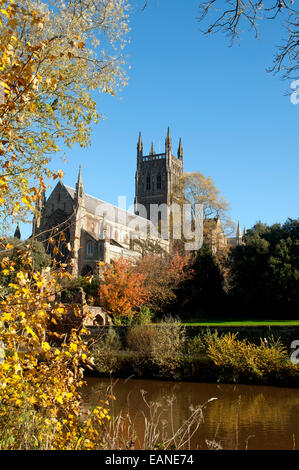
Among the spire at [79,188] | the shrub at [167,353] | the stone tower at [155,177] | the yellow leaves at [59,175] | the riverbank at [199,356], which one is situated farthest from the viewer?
the stone tower at [155,177]

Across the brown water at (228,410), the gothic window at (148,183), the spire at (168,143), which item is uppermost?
the spire at (168,143)

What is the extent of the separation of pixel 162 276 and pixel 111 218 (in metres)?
21.8

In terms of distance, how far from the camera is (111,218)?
5388cm

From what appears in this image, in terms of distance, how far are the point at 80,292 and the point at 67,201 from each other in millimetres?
24028

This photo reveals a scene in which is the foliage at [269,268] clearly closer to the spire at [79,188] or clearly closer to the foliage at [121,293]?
the foliage at [121,293]

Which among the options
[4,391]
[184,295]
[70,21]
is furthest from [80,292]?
[4,391]

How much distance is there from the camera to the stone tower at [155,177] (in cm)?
7388

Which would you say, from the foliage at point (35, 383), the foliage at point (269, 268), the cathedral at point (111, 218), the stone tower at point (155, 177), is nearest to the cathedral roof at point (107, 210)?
the cathedral at point (111, 218)

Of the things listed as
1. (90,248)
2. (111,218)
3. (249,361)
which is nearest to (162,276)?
(90,248)

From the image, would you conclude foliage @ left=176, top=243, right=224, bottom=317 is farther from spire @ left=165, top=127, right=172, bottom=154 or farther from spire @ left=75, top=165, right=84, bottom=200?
spire @ left=165, top=127, right=172, bottom=154

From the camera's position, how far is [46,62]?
27.8ft

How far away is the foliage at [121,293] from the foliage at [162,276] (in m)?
1.48

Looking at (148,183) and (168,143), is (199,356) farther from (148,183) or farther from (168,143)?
(168,143)

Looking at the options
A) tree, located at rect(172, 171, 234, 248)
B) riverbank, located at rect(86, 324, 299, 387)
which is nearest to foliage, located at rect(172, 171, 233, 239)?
tree, located at rect(172, 171, 234, 248)
